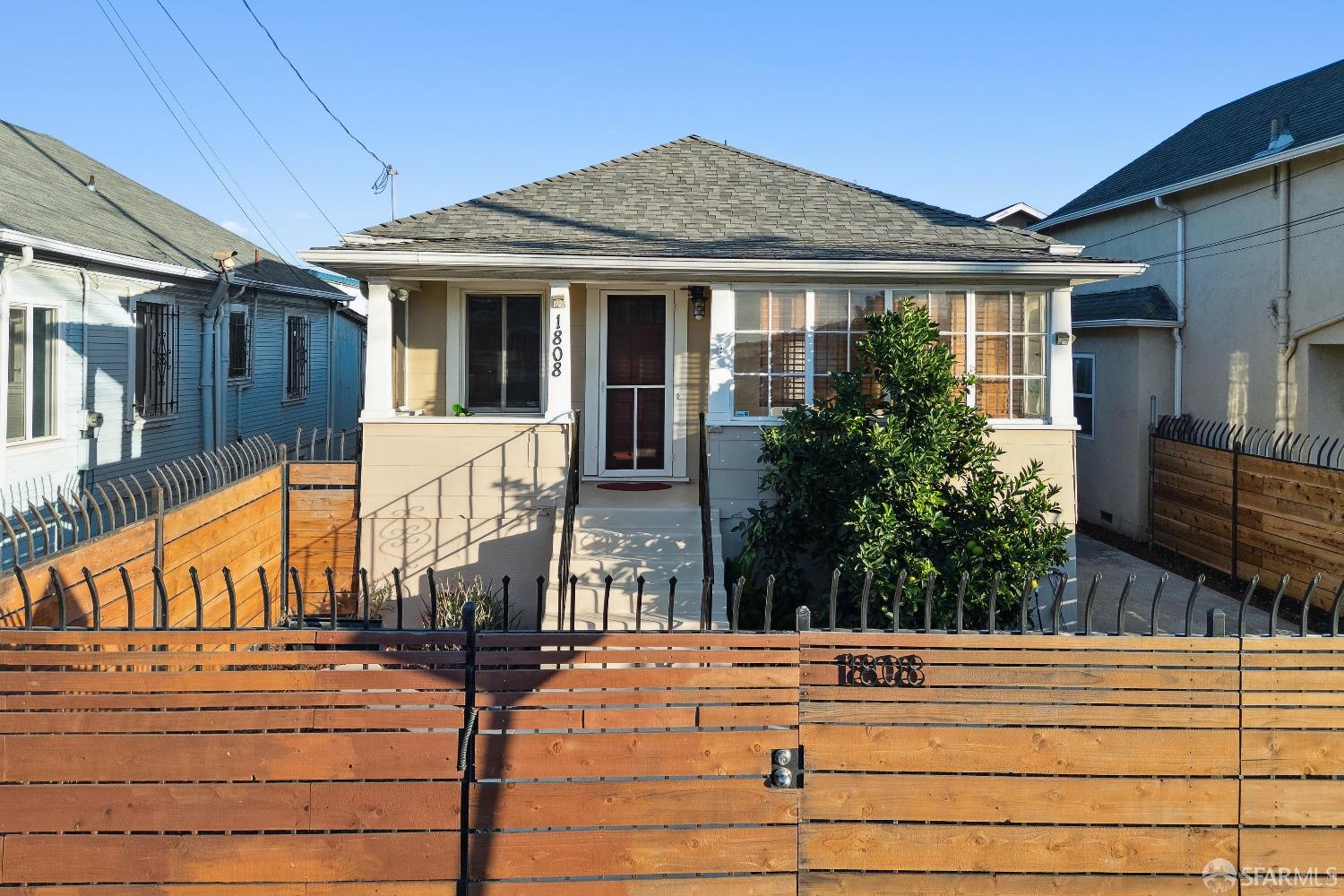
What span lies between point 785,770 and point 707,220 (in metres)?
7.95

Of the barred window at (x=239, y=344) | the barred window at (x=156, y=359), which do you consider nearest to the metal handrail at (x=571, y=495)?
the barred window at (x=156, y=359)

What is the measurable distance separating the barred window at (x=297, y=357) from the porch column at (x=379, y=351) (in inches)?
357

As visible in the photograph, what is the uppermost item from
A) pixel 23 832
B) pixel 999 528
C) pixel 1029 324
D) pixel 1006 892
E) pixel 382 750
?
pixel 1029 324

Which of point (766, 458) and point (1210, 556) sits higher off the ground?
point (766, 458)

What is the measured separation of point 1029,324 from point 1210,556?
4.53 m

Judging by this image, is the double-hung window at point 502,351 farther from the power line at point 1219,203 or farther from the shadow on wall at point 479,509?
the power line at point 1219,203

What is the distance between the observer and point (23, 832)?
4262 millimetres

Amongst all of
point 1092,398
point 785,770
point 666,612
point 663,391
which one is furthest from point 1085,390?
point 785,770

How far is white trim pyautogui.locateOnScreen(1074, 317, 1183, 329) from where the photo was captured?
14555 mm

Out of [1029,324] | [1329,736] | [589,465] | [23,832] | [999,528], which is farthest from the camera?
[589,465]

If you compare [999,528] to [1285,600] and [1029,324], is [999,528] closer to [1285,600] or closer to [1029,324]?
[1029,324]

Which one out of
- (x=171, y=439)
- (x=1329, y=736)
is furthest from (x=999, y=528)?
(x=171, y=439)

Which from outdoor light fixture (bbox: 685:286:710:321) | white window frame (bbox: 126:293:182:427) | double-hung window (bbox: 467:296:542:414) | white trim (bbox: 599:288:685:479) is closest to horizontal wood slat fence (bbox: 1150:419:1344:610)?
outdoor light fixture (bbox: 685:286:710:321)

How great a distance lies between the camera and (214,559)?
779 centimetres
